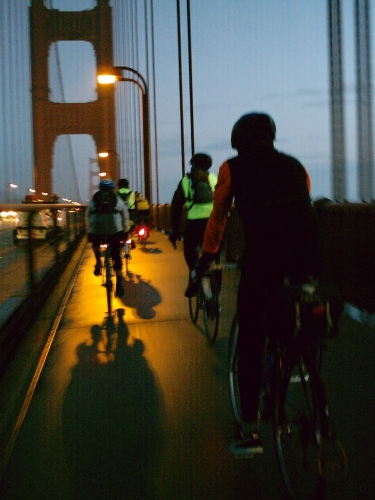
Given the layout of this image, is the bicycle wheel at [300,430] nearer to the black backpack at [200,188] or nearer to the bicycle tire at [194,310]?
the black backpack at [200,188]

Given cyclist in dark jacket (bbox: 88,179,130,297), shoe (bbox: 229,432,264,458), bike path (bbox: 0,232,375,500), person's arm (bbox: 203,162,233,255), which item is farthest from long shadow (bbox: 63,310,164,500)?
cyclist in dark jacket (bbox: 88,179,130,297)

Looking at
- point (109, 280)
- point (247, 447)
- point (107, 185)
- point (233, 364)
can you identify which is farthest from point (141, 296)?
point (247, 447)

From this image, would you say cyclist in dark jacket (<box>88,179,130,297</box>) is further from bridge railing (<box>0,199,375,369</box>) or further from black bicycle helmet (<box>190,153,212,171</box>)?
black bicycle helmet (<box>190,153,212,171</box>)

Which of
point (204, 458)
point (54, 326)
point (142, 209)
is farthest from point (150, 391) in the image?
point (142, 209)

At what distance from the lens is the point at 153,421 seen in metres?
2.93

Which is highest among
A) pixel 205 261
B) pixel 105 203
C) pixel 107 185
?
pixel 107 185

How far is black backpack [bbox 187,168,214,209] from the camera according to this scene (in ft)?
15.4

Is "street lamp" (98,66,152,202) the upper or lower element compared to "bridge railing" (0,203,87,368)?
upper

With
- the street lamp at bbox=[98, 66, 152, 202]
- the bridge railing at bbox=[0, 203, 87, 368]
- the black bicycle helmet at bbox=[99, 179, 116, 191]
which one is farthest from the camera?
the street lamp at bbox=[98, 66, 152, 202]

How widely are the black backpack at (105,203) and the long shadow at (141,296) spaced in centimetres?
101

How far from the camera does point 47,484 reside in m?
2.29

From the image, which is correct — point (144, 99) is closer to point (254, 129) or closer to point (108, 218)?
point (108, 218)

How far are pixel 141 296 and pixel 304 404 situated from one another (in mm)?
5100

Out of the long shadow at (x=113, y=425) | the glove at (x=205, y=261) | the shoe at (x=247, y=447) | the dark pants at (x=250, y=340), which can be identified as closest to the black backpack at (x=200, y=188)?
the long shadow at (x=113, y=425)
